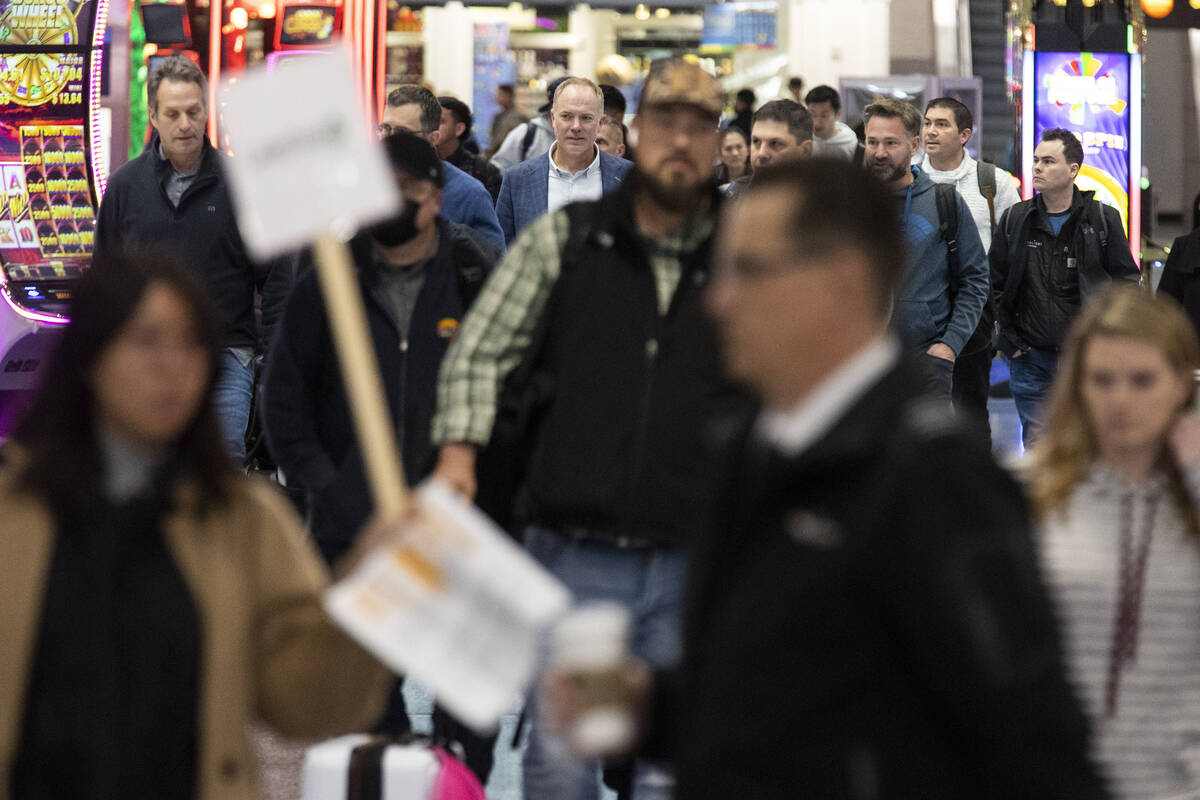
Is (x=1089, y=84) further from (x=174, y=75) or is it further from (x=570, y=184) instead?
(x=174, y=75)

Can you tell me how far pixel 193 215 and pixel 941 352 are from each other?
108 inches

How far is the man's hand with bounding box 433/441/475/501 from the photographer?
3.89 meters

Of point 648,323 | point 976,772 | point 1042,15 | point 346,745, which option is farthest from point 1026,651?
point 1042,15

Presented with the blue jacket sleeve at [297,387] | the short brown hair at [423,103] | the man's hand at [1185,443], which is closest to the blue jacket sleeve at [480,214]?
the short brown hair at [423,103]

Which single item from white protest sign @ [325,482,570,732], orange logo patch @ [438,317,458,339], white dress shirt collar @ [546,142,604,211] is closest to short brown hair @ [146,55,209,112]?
white dress shirt collar @ [546,142,604,211]

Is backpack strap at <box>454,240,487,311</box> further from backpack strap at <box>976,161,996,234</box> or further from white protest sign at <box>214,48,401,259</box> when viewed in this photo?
backpack strap at <box>976,161,996,234</box>

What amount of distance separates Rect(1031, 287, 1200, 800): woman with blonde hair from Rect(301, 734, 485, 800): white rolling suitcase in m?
1.45

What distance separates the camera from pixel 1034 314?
8859 mm

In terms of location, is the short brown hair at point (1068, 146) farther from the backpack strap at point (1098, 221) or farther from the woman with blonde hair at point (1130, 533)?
the woman with blonde hair at point (1130, 533)

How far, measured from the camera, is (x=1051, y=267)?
8898mm

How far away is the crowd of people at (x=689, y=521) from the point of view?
194 centimetres

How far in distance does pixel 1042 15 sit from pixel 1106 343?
36.4 ft

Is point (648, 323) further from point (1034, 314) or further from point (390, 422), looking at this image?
point (1034, 314)

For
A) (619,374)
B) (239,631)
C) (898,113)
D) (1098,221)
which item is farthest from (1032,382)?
Result: (239,631)
